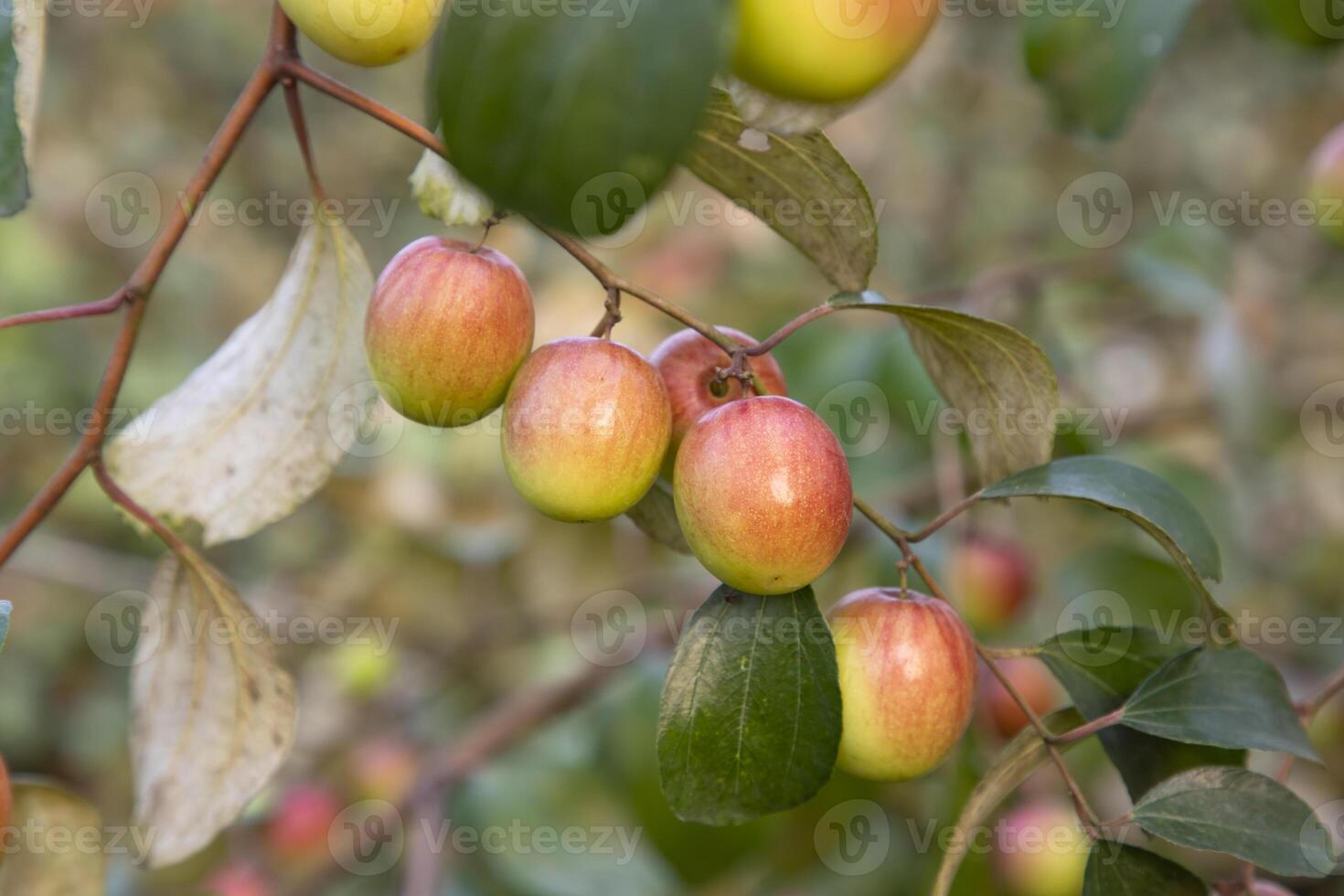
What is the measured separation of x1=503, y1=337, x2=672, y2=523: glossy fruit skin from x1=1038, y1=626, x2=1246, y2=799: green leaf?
0.27m

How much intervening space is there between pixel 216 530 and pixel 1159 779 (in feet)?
1.82

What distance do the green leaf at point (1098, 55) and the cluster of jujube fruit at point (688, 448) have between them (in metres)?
0.41

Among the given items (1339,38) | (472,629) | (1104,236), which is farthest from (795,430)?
(1104,236)

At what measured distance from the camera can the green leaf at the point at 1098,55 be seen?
747 mm

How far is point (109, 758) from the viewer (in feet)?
6.77

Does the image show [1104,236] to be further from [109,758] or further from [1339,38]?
[109,758]

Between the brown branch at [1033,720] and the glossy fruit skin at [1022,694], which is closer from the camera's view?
the brown branch at [1033,720]

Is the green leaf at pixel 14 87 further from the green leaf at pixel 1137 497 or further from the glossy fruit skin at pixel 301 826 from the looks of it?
the glossy fruit skin at pixel 301 826
